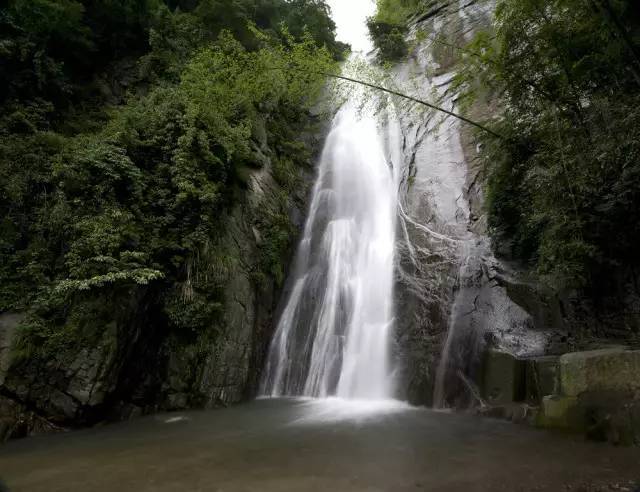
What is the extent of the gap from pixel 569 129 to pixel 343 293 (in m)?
6.40

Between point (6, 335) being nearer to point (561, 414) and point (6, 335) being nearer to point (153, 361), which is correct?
→ point (153, 361)

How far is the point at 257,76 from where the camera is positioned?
1165cm

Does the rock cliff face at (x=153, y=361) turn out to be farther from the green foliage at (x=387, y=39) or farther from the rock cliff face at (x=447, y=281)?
the green foliage at (x=387, y=39)

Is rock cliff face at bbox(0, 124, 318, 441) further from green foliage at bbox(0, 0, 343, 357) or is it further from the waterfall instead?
the waterfall

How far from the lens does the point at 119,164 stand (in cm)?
824

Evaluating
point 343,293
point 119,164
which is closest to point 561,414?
point 343,293

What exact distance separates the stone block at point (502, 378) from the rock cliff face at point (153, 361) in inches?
202

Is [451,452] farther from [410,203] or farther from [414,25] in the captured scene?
[414,25]

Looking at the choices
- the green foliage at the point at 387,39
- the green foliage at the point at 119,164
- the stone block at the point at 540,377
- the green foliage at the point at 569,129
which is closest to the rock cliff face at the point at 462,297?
the stone block at the point at 540,377

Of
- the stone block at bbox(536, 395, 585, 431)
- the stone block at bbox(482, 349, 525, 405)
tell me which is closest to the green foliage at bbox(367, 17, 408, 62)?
the stone block at bbox(482, 349, 525, 405)

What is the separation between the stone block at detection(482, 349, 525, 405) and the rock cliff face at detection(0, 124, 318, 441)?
16.8 ft

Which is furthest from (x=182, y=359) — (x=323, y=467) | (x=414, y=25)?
(x=414, y=25)

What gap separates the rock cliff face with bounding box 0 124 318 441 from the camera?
6.31m

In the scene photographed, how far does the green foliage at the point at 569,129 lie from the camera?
19.2 feet
